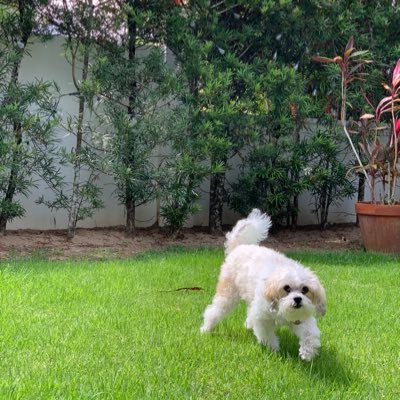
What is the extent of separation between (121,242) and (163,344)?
13.4 feet

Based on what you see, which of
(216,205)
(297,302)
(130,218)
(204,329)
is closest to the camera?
(297,302)

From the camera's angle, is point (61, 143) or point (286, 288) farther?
point (61, 143)

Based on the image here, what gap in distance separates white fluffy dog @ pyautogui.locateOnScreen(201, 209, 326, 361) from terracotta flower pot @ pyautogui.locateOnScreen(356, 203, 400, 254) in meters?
3.75

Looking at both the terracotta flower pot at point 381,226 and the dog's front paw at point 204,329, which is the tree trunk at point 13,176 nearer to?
the dog's front paw at point 204,329

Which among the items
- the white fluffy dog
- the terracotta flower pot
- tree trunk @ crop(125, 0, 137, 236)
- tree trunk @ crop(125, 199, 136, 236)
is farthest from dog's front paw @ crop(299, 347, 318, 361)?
tree trunk @ crop(125, 199, 136, 236)

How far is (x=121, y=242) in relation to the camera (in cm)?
727

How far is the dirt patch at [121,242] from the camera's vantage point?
661 cm

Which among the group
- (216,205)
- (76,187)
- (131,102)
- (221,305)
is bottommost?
(221,305)

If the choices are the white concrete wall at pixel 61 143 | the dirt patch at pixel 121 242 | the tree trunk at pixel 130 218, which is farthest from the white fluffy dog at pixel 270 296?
the white concrete wall at pixel 61 143

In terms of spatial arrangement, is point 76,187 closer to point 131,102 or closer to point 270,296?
point 131,102

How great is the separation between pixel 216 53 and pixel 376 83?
8.61 feet

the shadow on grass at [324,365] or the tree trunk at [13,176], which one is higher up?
the tree trunk at [13,176]

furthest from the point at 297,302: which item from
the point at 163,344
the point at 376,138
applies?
the point at 376,138

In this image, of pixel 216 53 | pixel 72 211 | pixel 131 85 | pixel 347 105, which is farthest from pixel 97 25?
pixel 347 105
